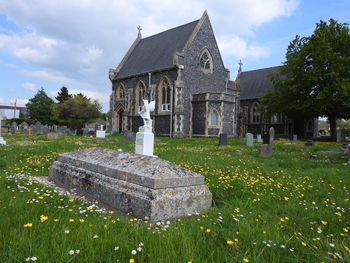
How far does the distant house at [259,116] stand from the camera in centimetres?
3450

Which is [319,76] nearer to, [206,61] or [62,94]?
[206,61]

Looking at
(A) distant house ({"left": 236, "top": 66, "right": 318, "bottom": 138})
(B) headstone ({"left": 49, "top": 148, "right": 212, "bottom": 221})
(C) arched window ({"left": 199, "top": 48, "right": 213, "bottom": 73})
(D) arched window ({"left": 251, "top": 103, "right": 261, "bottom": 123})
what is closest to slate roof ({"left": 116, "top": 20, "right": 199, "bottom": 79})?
(C) arched window ({"left": 199, "top": 48, "right": 213, "bottom": 73})

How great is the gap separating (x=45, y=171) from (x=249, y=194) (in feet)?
15.8

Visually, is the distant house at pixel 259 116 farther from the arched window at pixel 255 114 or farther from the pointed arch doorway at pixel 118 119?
the pointed arch doorway at pixel 118 119

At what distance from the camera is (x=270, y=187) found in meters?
5.36

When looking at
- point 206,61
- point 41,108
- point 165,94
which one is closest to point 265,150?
point 165,94

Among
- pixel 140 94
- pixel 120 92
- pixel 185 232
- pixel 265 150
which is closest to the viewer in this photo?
pixel 185 232

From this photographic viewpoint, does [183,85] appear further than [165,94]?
No

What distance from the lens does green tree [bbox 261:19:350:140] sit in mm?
24578

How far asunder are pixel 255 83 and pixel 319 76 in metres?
15.3

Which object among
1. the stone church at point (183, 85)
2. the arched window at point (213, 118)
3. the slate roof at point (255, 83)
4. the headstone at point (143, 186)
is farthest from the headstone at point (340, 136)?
the headstone at point (143, 186)

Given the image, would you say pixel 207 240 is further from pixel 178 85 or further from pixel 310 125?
pixel 310 125

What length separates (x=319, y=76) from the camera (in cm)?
2505

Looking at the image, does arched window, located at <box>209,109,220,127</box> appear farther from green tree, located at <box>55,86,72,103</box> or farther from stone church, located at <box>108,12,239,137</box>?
green tree, located at <box>55,86,72,103</box>
